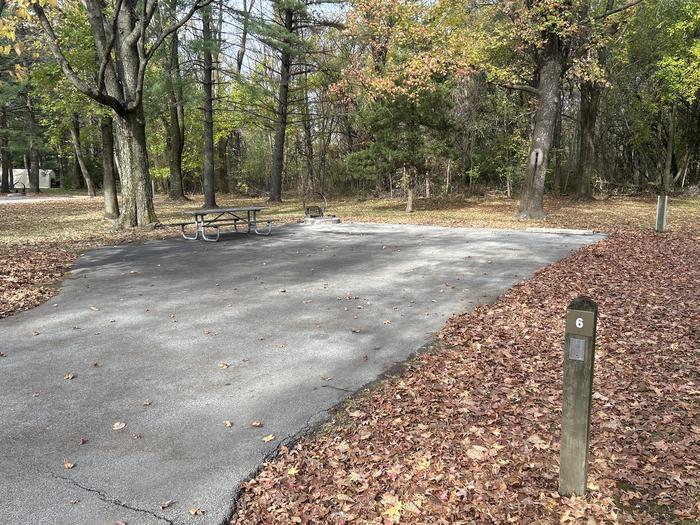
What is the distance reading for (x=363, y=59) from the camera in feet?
70.6

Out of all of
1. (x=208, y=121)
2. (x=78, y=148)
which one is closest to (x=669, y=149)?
(x=208, y=121)

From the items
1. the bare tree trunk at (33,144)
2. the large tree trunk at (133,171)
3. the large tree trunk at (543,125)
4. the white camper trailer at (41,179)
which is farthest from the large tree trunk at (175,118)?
the white camper trailer at (41,179)

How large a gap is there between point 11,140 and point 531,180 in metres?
31.4

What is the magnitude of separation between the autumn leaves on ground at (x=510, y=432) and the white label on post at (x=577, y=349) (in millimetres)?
752

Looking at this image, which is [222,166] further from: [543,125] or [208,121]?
[543,125]

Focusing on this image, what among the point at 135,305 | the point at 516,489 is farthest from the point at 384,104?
the point at 516,489

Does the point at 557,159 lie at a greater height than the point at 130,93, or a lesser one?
lesser

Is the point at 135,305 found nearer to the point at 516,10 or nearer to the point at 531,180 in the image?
the point at 531,180

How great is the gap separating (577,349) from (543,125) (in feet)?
47.8

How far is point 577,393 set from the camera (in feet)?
8.17

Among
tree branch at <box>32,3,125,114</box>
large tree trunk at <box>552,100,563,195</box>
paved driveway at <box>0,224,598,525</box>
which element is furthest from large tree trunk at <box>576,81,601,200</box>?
tree branch at <box>32,3,125,114</box>

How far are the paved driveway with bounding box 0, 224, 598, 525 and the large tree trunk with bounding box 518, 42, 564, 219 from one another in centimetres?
704

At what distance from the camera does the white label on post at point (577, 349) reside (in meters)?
2.42

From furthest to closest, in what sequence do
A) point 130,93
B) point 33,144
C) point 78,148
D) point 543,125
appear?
point 33,144 < point 78,148 < point 543,125 < point 130,93
